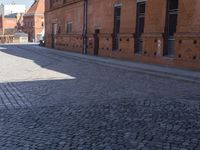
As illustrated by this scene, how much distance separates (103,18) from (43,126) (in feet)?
77.0

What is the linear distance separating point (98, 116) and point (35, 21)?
286ft

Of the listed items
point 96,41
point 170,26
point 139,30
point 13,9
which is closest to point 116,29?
point 139,30

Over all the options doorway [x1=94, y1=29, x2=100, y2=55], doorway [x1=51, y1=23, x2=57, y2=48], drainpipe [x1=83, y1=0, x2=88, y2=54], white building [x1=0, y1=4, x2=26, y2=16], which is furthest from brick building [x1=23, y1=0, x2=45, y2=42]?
doorway [x1=94, y1=29, x2=100, y2=55]

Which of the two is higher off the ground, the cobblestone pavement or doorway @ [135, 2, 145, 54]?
doorway @ [135, 2, 145, 54]

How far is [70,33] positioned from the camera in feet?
130

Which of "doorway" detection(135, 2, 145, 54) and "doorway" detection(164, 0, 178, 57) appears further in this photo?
"doorway" detection(135, 2, 145, 54)

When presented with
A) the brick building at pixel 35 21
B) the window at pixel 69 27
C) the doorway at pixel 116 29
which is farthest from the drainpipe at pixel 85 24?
the brick building at pixel 35 21

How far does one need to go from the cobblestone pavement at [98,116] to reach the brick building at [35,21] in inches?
3143

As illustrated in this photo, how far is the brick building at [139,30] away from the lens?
1912 cm

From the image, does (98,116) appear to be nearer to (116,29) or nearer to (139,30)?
(139,30)

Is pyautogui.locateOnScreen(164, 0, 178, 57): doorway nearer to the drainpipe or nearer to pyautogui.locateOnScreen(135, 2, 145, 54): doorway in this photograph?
pyautogui.locateOnScreen(135, 2, 145, 54): doorway

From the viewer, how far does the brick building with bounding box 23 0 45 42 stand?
303 feet

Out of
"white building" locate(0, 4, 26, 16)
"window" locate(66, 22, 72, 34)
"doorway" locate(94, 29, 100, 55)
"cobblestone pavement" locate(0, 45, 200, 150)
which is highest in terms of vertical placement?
"white building" locate(0, 4, 26, 16)

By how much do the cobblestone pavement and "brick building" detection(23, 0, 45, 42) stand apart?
79.8m
